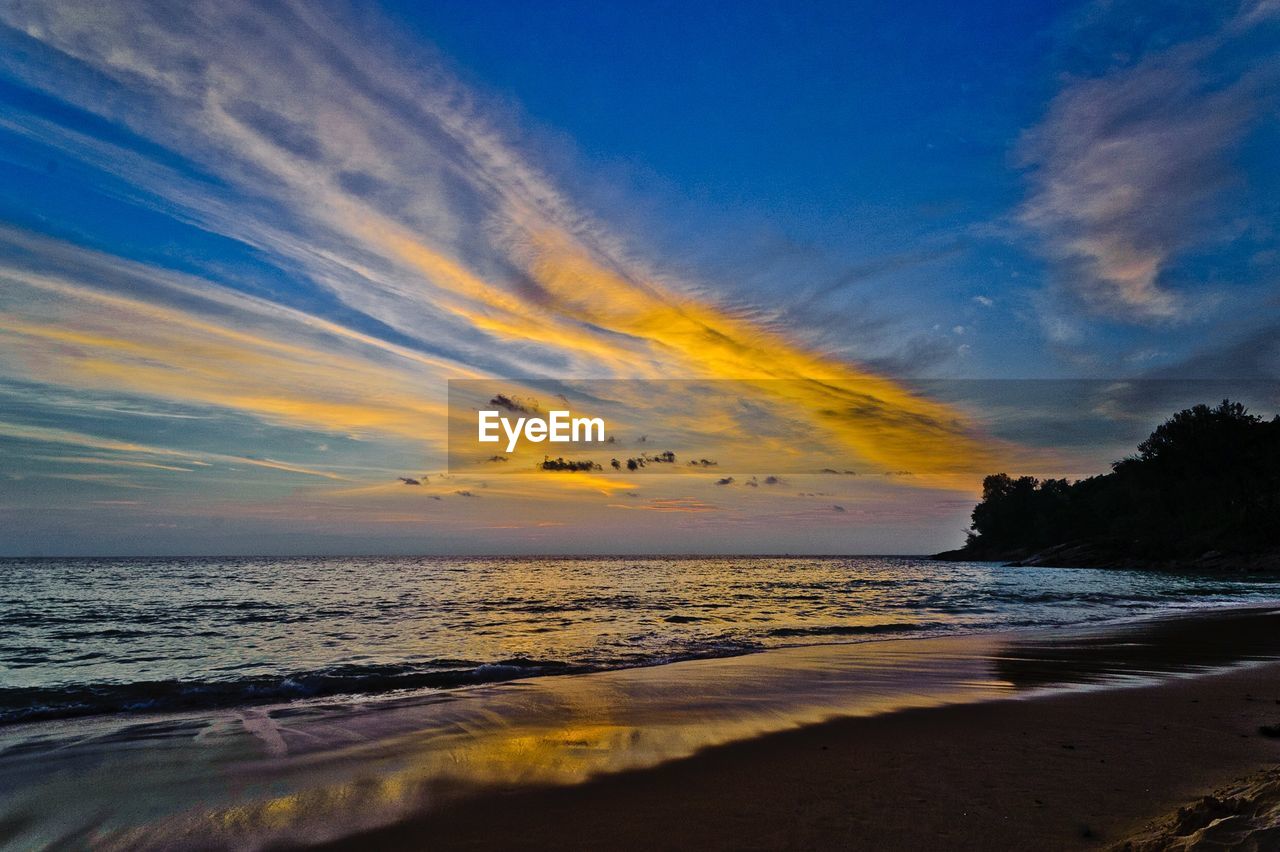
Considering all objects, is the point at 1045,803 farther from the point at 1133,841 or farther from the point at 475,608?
the point at 475,608

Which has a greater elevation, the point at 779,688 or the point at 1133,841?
the point at 1133,841

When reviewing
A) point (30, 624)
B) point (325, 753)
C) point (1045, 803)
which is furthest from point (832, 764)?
point (30, 624)

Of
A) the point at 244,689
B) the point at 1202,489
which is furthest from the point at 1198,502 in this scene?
the point at 244,689

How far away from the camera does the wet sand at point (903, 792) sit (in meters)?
5.20

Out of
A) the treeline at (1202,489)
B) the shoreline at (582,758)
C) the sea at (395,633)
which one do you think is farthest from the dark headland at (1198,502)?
the shoreline at (582,758)

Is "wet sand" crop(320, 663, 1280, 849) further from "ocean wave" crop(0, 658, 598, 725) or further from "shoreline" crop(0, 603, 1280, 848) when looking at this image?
"ocean wave" crop(0, 658, 598, 725)

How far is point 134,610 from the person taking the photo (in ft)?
88.3

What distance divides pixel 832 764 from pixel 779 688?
15.0 ft

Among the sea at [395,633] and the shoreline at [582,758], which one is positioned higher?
the shoreline at [582,758]

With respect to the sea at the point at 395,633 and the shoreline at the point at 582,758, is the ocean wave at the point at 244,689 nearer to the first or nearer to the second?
the sea at the point at 395,633

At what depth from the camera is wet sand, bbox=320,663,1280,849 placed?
17.1ft

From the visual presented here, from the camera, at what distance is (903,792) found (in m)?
6.11

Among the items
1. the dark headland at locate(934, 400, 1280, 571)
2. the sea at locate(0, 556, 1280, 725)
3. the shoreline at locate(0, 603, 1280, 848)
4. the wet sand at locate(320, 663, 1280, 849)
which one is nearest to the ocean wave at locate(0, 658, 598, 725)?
the sea at locate(0, 556, 1280, 725)

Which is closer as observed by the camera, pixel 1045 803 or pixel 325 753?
pixel 1045 803
